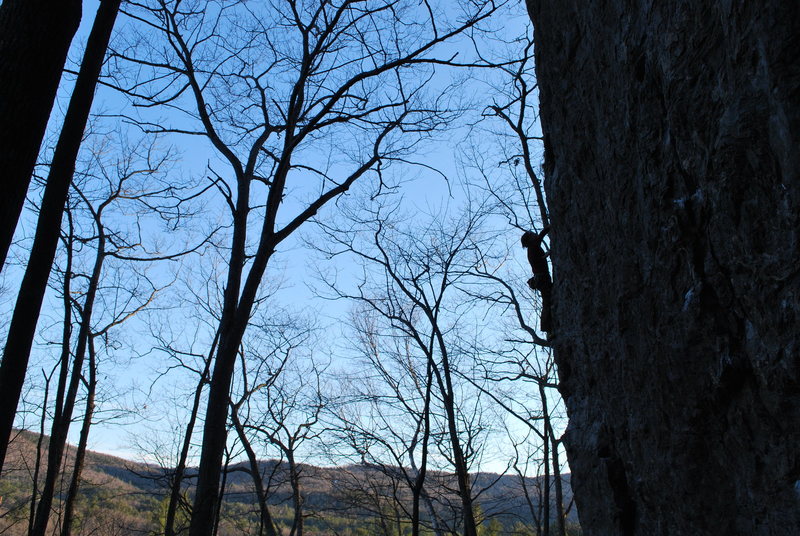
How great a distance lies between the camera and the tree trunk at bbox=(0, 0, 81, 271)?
2453 millimetres

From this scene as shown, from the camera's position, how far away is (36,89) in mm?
2572

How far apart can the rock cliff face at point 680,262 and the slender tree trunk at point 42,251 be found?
2508 millimetres

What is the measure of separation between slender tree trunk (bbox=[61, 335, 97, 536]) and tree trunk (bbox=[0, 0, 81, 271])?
11.1m

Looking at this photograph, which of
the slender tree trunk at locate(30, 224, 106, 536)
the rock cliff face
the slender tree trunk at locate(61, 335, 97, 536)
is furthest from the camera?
the slender tree trunk at locate(61, 335, 97, 536)

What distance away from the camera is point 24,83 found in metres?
2.54

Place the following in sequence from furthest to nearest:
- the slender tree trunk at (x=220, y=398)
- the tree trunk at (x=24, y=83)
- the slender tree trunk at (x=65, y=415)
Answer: the slender tree trunk at (x=65, y=415)
the slender tree trunk at (x=220, y=398)
the tree trunk at (x=24, y=83)

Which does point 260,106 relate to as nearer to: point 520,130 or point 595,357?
point 520,130

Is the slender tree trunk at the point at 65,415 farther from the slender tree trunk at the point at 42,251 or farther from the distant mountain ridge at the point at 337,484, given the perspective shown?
the slender tree trunk at the point at 42,251

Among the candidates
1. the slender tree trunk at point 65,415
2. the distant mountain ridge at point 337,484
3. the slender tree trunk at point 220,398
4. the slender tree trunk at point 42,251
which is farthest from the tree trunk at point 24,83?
the slender tree trunk at point 65,415

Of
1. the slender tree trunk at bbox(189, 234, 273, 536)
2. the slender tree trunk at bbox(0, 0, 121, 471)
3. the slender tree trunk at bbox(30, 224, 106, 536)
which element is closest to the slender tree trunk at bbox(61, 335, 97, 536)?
the slender tree trunk at bbox(30, 224, 106, 536)

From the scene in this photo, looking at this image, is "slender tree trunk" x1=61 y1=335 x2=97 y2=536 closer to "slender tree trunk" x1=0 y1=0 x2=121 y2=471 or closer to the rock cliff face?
"slender tree trunk" x1=0 y1=0 x2=121 y2=471

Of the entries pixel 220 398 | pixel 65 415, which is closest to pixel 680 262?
pixel 220 398

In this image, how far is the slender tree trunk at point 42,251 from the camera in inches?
102

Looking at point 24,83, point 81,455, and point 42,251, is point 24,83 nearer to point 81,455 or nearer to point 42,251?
point 42,251
